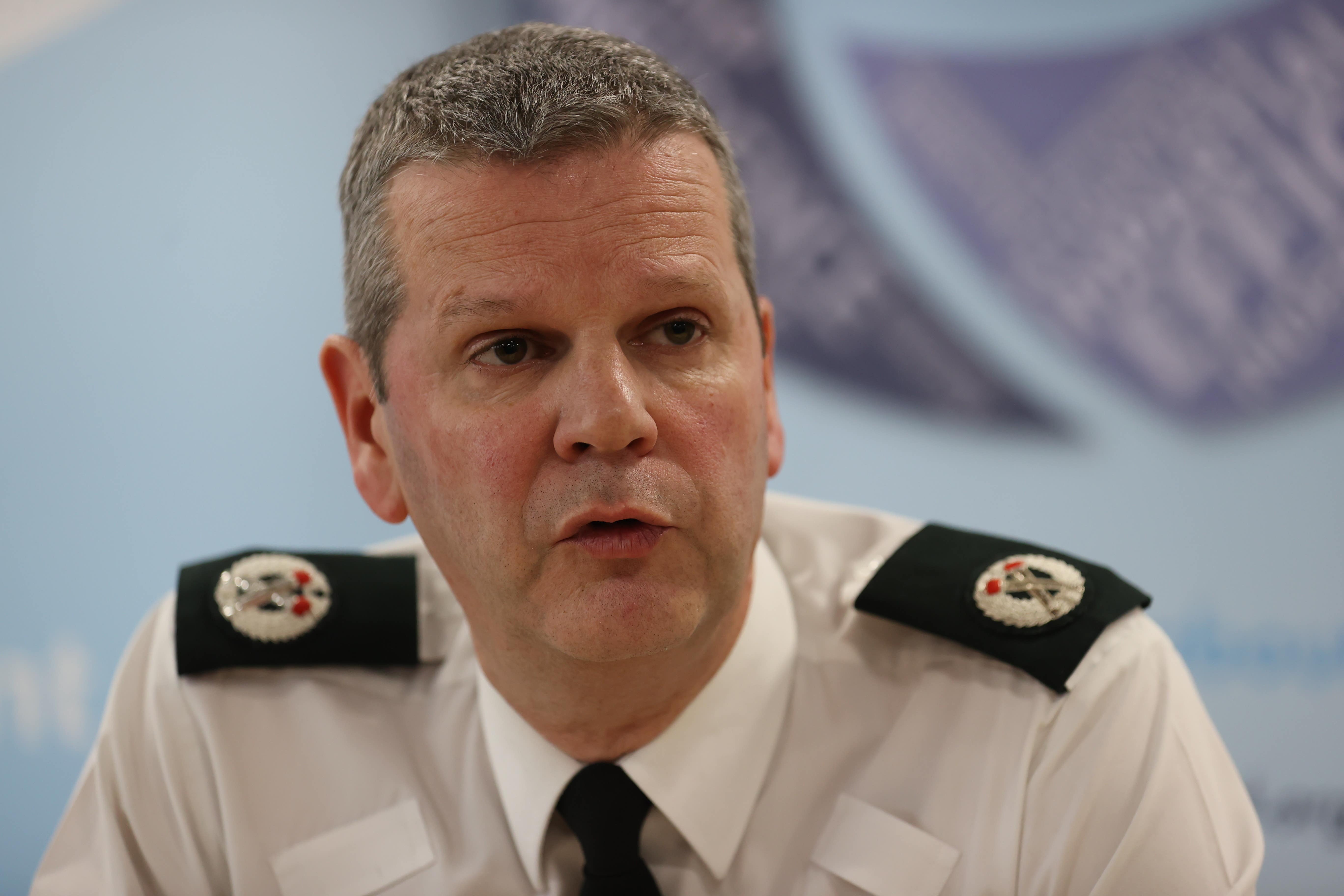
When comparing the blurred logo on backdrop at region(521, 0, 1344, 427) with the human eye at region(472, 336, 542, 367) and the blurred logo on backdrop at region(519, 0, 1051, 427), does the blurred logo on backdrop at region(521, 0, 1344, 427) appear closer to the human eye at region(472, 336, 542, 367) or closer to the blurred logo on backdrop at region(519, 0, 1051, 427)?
the blurred logo on backdrop at region(519, 0, 1051, 427)

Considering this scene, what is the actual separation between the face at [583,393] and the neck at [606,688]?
54 millimetres

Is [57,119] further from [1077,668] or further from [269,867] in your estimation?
[1077,668]

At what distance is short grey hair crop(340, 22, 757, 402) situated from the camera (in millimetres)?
1232

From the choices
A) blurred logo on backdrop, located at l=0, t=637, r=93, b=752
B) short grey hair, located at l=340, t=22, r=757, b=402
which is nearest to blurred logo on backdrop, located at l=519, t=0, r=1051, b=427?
short grey hair, located at l=340, t=22, r=757, b=402

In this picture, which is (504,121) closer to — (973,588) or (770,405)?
(770,405)

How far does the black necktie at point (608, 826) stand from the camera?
1323 millimetres

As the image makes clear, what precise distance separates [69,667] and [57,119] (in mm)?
1289

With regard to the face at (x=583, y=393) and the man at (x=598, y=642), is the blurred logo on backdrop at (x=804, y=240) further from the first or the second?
the face at (x=583, y=393)

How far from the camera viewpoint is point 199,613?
1.59m

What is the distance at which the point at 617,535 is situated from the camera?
117 cm

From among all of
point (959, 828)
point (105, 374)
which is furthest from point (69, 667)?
point (959, 828)

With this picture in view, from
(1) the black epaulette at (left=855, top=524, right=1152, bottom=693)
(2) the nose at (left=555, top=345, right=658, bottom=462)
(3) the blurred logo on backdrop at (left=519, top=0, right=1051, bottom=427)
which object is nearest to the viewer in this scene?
(2) the nose at (left=555, top=345, right=658, bottom=462)

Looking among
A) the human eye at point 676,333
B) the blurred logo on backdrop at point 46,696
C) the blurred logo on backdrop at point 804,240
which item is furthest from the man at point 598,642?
the blurred logo on backdrop at point 46,696

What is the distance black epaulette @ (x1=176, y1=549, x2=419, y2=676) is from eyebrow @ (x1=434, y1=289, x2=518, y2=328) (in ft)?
1.89
